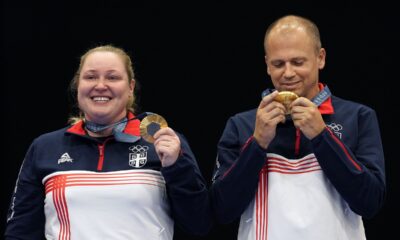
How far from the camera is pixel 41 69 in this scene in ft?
14.2

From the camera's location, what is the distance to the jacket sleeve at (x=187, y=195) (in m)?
2.70

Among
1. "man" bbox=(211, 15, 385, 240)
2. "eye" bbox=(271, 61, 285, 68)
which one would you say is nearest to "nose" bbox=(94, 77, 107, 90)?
"man" bbox=(211, 15, 385, 240)

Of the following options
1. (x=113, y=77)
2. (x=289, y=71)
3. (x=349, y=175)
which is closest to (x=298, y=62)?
(x=289, y=71)

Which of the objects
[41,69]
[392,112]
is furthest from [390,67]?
[41,69]

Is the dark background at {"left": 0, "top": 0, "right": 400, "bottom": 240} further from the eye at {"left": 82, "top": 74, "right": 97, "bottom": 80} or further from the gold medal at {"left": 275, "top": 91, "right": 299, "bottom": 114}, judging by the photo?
the gold medal at {"left": 275, "top": 91, "right": 299, "bottom": 114}

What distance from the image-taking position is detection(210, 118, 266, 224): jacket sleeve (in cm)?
264

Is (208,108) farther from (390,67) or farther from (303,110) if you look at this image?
(303,110)

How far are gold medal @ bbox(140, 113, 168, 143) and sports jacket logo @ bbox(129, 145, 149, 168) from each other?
3.8 inches

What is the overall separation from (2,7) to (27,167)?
1.60 meters

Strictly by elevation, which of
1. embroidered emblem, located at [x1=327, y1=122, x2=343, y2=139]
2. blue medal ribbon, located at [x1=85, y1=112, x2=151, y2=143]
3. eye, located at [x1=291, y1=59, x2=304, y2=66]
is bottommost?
blue medal ribbon, located at [x1=85, y1=112, x2=151, y2=143]

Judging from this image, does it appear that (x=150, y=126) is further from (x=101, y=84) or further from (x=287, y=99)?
(x=287, y=99)

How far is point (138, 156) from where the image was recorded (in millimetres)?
2811

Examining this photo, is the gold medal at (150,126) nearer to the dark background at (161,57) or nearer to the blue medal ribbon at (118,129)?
the blue medal ribbon at (118,129)

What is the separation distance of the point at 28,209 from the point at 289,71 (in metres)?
1.09
